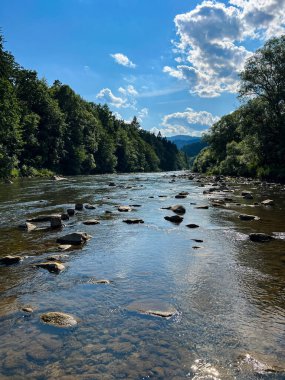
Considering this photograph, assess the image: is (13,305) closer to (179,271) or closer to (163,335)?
(163,335)

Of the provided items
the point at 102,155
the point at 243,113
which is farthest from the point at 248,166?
the point at 102,155

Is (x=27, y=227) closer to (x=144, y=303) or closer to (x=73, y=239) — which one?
(x=73, y=239)

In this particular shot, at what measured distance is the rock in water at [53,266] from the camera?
31.6 feet

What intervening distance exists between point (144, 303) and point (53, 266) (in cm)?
331

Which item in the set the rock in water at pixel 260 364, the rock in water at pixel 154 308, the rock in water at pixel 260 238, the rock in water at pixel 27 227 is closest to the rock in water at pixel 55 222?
the rock in water at pixel 27 227

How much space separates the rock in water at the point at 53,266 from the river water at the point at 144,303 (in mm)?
233

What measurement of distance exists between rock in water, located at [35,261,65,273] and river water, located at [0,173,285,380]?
0.23 m

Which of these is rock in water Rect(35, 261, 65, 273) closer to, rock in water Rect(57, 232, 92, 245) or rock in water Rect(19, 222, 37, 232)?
rock in water Rect(57, 232, 92, 245)

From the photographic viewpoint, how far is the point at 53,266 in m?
9.74

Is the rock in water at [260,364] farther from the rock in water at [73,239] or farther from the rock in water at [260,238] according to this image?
the rock in water at [260,238]

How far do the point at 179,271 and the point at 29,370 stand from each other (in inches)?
208

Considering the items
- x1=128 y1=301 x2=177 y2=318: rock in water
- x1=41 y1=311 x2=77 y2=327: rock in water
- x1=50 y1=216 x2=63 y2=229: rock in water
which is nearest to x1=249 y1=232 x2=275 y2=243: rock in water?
x1=128 y1=301 x2=177 y2=318: rock in water

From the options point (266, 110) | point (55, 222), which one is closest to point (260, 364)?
point (55, 222)

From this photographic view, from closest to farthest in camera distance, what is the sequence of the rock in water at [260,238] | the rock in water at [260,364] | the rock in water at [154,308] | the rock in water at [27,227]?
the rock in water at [260,364] < the rock in water at [154,308] < the rock in water at [260,238] < the rock in water at [27,227]
